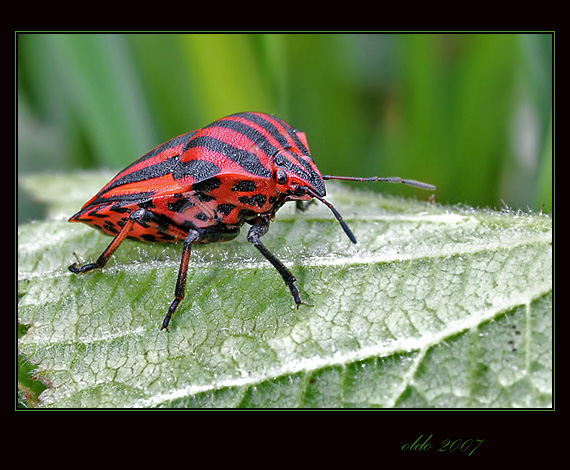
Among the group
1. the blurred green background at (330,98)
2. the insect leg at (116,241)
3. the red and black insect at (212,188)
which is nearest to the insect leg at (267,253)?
the red and black insect at (212,188)

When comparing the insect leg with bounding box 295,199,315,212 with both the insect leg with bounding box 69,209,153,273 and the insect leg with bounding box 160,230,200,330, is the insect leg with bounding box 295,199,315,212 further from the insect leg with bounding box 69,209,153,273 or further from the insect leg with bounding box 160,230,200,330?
the insect leg with bounding box 69,209,153,273

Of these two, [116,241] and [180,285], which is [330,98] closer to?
[116,241]

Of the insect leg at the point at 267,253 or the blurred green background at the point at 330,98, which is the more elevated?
the blurred green background at the point at 330,98

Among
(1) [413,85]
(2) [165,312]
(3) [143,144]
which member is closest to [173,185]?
(2) [165,312]

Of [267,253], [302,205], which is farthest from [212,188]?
[302,205]

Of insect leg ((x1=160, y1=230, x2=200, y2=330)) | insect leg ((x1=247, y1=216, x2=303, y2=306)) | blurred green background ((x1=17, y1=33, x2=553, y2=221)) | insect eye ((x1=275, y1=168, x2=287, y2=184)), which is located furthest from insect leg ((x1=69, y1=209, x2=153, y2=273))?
blurred green background ((x1=17, y1=33, x2=553, y2=221))

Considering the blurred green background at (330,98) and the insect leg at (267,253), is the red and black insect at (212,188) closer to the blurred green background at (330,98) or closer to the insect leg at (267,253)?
the insect leg at (267,253)

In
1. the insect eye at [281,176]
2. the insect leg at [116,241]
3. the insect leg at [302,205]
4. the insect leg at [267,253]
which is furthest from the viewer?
the insect leg at [302,205]

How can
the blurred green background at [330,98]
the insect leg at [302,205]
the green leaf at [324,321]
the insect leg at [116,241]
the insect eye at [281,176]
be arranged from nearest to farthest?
1. the green leaf at [324,321]
2. the insect eye at [281,176]
3. the insect leg at [116,241]
4. the insect leg at [302,205]
5. the blurred green background at [330,98]

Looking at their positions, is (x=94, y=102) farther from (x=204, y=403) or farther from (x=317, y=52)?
(x=204, y=403)
